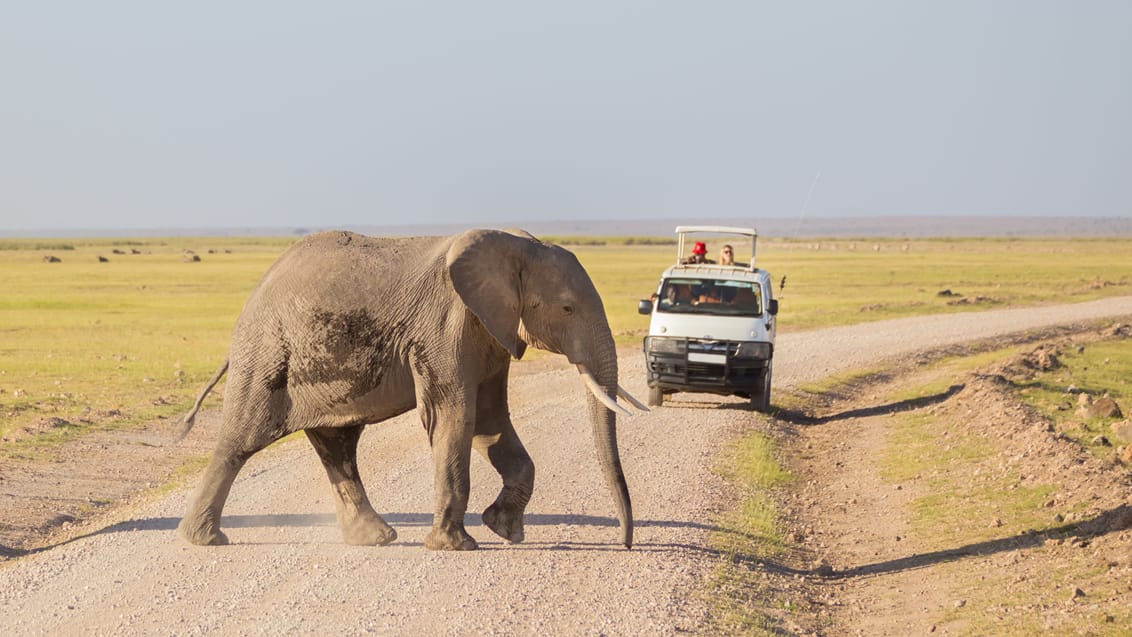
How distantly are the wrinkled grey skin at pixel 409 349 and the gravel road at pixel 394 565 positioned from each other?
1.52 ft

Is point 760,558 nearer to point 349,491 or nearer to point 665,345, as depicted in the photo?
point 349,491

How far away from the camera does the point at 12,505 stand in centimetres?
1455

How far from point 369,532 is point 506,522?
1.17 metres

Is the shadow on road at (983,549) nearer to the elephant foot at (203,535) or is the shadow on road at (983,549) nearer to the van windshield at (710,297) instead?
the elephant foot at (203,535)

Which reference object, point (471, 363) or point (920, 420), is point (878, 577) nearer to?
point (471, 363)

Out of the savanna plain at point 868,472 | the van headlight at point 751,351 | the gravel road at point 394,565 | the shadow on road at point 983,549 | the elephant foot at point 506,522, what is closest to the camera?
the gravel road at point 394,565

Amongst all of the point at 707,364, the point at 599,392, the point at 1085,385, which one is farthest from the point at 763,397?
the point at 599,392

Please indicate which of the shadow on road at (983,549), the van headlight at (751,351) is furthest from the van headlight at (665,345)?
the shadow on road at (983,549)

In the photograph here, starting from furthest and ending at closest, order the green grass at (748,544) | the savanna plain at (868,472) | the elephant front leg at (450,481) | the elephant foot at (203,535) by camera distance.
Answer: the elephant foot at (203,535), the elephant front leg at (450,481), the savanna plain at (868,472), the green grass at (748,544)

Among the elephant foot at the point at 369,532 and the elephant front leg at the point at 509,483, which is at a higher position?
the elephant front leg at the point at 509,483

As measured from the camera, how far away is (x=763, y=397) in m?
21.5

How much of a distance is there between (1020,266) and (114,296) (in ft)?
175

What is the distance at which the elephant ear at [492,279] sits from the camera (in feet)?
37.4

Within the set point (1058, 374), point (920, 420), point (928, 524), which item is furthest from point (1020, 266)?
point (928, 524)
